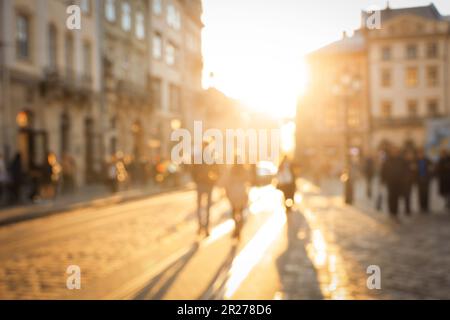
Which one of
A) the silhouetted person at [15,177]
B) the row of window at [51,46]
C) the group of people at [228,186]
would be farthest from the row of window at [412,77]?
the group of people at [228,186]

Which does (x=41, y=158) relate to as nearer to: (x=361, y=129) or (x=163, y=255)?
(x=163, y=255)

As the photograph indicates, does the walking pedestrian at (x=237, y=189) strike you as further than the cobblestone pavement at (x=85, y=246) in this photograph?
Yes

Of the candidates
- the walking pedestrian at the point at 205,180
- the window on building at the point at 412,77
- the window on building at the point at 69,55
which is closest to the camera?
the walking pedestrian at the point at 205,180

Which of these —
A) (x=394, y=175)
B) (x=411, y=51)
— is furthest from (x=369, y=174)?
(x=411, y=51)

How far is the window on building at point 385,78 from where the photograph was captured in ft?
163

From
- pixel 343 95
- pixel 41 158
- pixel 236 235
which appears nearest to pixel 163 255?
pixel 236 235

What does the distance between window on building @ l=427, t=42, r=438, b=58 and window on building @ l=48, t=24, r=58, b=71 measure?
2023 cm

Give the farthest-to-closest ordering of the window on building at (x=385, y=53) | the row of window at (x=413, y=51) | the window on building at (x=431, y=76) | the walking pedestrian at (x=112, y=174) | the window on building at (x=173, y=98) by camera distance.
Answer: the window on building at (x=385, y=53), the window on building at (x=431, y=76), the row of window at (x=413, y=51), the window on building at (x=173, y=98), the walking pedestrian at (x=112, y=174)

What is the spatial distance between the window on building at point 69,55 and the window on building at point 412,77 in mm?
25182

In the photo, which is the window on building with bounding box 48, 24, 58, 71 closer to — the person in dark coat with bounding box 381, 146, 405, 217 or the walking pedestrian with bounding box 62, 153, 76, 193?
the walking pedestrian with bounding box 62, 153, 76, 193

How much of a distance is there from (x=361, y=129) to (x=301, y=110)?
7242mm

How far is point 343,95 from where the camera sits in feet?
74.2

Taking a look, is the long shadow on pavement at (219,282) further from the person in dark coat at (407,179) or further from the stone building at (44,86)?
the stone building at (44,86)

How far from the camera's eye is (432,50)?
37125 mm
